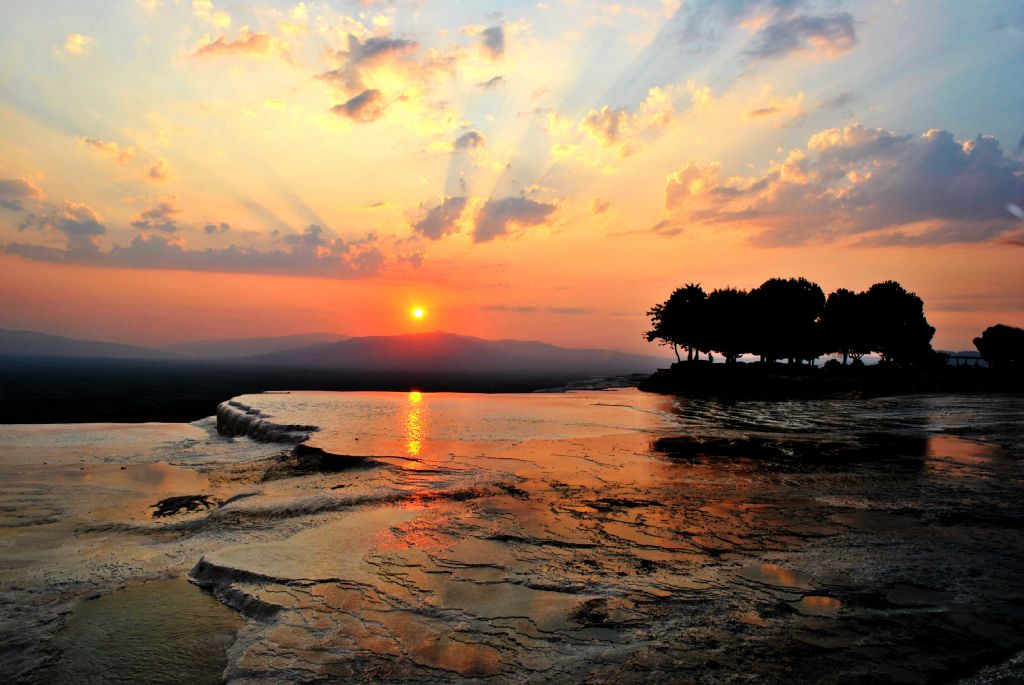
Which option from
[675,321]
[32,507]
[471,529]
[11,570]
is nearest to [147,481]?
[32,507]

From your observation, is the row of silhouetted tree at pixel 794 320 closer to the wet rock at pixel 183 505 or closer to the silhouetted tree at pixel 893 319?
the silhouetted tree at pixel 893 319

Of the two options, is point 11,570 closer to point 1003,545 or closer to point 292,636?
point 292,636

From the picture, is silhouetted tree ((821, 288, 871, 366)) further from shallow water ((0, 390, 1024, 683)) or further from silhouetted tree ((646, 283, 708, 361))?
shallow water ((0, 390, 1024, 683))

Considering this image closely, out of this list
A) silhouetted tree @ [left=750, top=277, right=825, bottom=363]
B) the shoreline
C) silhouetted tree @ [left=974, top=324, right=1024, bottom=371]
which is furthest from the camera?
silhouetted tree @ [left=974, top=324, right=1024, bottom=371]

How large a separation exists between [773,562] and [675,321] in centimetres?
7481

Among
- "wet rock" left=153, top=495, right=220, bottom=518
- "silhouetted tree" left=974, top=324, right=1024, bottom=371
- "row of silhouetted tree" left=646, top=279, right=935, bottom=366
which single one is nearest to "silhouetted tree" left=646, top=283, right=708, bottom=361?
"row of silhouetted tree" left=646, top=279, right=935, bottom=366

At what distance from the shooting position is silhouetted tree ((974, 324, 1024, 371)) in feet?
292

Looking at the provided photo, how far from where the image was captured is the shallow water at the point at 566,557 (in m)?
6.19

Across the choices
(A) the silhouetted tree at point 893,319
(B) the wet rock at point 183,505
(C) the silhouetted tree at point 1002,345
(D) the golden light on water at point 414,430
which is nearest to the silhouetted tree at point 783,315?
(A) the silhouetted tree at point 893,319

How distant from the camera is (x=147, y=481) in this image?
52.5 ft

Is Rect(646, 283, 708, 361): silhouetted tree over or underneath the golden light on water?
over

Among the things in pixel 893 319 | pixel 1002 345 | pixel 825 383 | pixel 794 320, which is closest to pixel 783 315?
pixel 794 320

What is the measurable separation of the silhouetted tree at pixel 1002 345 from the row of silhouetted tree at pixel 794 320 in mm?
17509

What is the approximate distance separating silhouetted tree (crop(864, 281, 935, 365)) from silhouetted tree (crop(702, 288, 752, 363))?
54.5ft
